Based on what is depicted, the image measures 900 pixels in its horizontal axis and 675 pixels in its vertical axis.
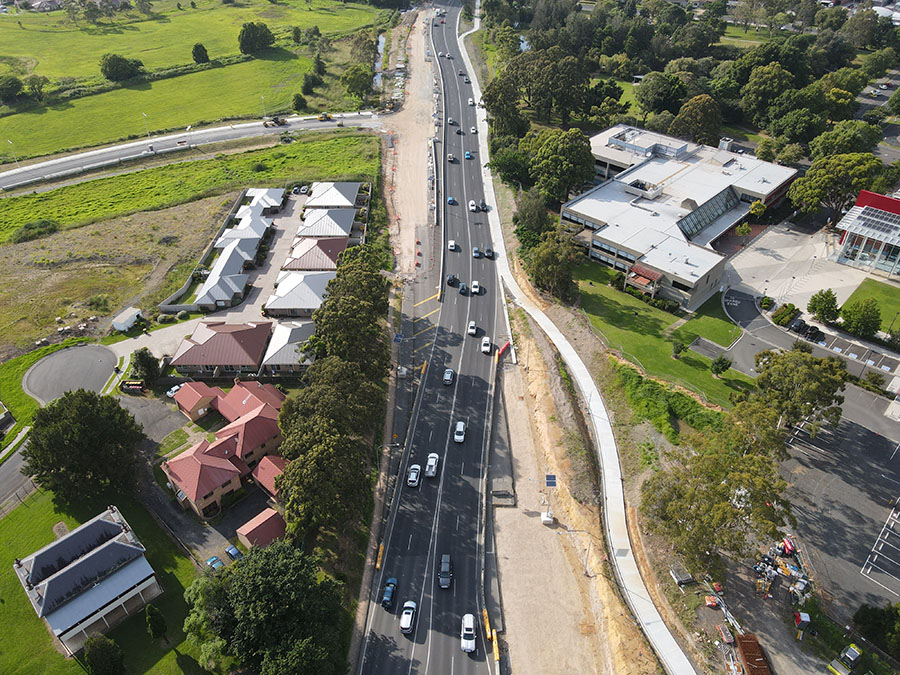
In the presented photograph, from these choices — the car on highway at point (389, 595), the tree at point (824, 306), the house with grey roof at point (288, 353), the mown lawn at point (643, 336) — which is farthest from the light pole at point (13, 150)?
the tree at point (824, 306)

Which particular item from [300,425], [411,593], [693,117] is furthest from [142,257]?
[693,117]

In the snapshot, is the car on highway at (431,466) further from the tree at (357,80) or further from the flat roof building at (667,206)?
the tree at (357,80)

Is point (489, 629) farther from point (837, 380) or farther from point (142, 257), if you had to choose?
point (142, 257)

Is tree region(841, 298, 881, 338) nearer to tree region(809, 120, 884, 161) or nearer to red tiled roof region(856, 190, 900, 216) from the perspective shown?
red tiled roof region(856, 190, 900, 216)

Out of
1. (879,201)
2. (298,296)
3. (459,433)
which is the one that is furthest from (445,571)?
(879,201)

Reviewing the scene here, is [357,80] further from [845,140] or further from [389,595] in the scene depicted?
[389,595]

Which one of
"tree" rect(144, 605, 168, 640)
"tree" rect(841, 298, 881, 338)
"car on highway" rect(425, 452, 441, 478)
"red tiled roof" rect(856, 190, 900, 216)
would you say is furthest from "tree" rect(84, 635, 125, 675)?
"red tiled roof" rect(856, 190, 900, 216)
